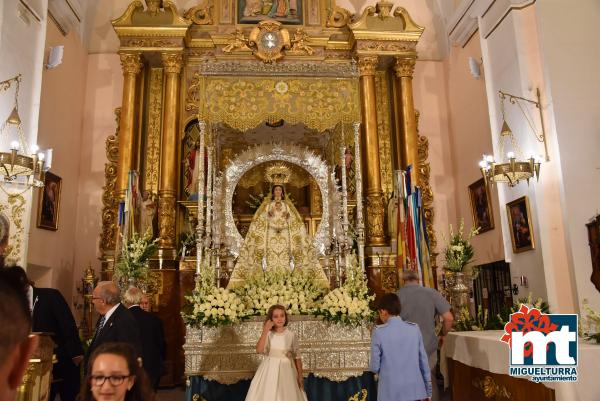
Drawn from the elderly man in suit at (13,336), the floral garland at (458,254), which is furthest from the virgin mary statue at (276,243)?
the elderly man in suit at (13,336)

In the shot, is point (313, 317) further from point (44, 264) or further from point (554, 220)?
point (44, 264)

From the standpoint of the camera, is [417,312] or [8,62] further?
[8,62]

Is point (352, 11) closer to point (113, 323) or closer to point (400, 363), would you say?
point (400, 363)

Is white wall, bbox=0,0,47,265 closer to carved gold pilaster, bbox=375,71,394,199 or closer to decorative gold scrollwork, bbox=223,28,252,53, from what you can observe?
decorative gold scrollwork, bbox=223,28,252,53

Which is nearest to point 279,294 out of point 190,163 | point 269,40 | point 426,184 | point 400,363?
point 400,363

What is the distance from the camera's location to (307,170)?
1043 cm

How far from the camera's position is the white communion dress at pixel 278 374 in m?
5.32

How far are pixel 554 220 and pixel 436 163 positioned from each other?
4.59m

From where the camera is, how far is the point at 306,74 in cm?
915

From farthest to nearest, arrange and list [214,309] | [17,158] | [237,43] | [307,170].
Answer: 1. [237,43]
2. [307,170]
3. [17,158]
4. [214,309]

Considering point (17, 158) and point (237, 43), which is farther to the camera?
point (237, 43)

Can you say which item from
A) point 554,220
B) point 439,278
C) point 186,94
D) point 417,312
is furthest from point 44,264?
point 554,220

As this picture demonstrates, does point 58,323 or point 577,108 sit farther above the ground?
point 577,108

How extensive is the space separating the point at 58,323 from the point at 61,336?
145mm
